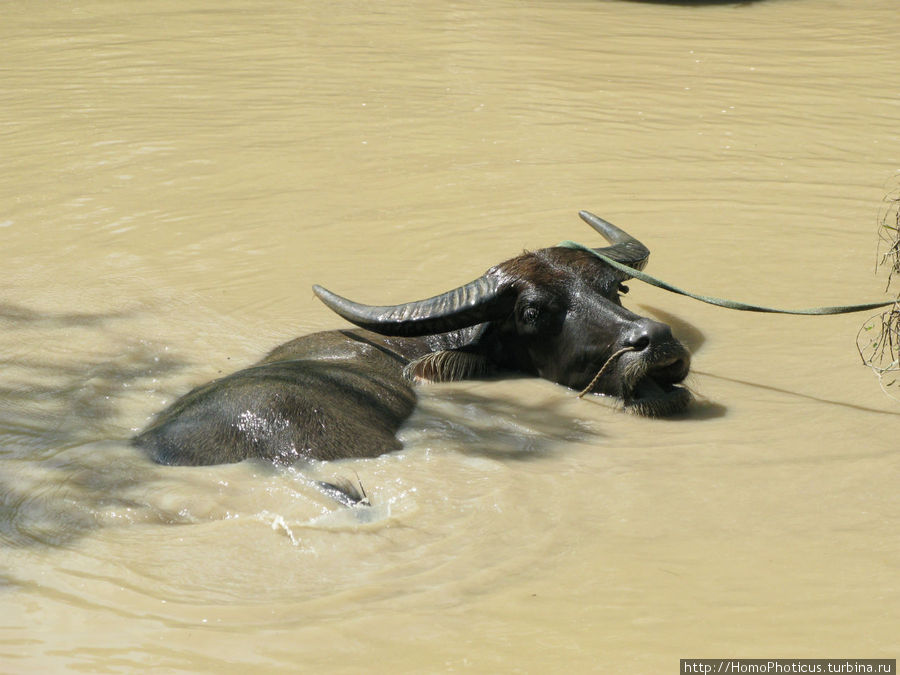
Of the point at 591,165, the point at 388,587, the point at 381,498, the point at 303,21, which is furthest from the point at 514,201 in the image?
the point at 303,21

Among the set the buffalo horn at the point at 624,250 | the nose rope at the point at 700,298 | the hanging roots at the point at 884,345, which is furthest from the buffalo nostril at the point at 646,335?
the hanging roots at the point at 884,345

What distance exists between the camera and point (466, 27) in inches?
527

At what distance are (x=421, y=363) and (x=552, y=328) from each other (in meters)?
0.65

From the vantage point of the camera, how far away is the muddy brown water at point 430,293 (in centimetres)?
322

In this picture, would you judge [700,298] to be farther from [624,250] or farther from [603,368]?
[624,250]

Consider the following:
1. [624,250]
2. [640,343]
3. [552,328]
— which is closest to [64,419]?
[552,328]

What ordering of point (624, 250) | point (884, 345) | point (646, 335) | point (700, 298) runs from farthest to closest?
point (624, 250), point (884, 345), point (700, 298), point (646, 335)

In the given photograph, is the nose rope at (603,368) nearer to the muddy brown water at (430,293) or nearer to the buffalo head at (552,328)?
the buffalo head at (552,328)

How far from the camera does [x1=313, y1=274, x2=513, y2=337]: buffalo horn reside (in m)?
5.07

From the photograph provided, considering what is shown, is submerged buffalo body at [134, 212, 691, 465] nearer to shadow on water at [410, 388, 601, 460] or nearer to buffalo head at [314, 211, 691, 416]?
buffalo head at [314, 211, 691, 416]

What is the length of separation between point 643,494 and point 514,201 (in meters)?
4.28

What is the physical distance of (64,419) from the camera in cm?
483

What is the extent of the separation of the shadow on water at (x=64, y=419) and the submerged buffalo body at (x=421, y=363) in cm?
25

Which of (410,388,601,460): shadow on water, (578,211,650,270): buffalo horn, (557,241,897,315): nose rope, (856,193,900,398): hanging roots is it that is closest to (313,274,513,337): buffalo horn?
(410,388,601,460): shadow on water
